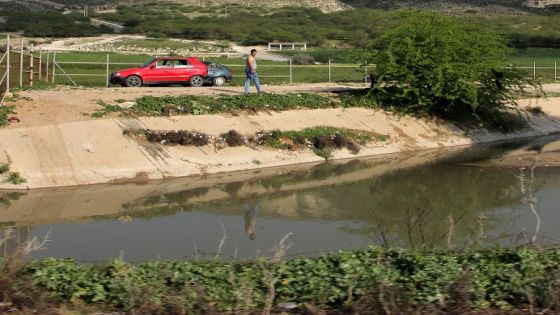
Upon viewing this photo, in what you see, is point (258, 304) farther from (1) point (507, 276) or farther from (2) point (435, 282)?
(1) point (507, 276)

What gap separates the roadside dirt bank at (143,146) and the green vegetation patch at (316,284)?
12.7 m

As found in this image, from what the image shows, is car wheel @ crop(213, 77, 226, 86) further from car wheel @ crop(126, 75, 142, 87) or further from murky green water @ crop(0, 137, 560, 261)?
murky green water @ crop(0, 137, 560, 261)

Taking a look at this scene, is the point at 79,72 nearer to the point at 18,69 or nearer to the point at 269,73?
the point at 269,73

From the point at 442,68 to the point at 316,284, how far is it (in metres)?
23.5

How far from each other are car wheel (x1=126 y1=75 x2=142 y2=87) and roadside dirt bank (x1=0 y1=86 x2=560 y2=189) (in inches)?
166

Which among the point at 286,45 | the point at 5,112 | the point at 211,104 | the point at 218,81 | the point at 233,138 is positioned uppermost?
the point at 286,45

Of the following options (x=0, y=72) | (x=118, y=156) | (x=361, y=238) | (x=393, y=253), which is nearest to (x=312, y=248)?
(x=361, y=238)

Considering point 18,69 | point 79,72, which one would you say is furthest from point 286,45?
point 18,69

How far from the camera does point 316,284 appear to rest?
7.95 m

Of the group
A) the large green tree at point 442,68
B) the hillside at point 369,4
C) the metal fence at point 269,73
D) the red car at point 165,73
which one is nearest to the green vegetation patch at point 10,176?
the red car at point 165,73

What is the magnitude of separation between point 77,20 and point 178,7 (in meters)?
31.6

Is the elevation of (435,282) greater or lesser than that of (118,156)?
greater

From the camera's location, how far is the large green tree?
30.5 meters

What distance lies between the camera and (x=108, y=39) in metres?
85.1
